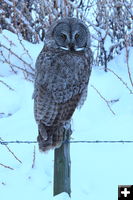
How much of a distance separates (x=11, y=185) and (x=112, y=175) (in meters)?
0.79

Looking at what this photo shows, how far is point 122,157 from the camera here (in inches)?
145

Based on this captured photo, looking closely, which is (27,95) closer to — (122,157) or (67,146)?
(122,157)

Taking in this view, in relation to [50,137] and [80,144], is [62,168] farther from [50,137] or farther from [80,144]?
[80,144]

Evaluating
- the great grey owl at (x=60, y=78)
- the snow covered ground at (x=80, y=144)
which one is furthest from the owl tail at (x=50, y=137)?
the snow covered ground at (x=80, y=144)

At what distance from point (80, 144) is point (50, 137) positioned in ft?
4.61

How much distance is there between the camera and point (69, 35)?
2957 millimetres

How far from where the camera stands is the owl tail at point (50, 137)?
8.36 ft

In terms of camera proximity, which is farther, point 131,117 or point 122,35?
point 122,35

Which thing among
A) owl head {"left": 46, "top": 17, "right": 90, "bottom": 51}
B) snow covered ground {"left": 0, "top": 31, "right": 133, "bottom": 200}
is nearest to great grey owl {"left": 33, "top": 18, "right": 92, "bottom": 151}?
owl head {"left": 46, "top": 17, "right": 90, "bottom": 51}

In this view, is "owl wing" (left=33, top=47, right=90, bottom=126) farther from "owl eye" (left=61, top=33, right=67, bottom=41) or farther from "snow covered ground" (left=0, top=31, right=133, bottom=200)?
"snow covered ground" (left=0, top=31, right=133, bottom=200)

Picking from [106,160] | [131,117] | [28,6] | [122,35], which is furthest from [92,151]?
[28,6]

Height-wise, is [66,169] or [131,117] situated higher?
[66,169]

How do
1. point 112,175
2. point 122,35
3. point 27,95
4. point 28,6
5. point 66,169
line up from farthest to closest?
point 28,6 < point 122,35 < point 27,95 < point 112,175 < point 66,169

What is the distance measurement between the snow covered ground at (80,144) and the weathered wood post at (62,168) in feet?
0.24
